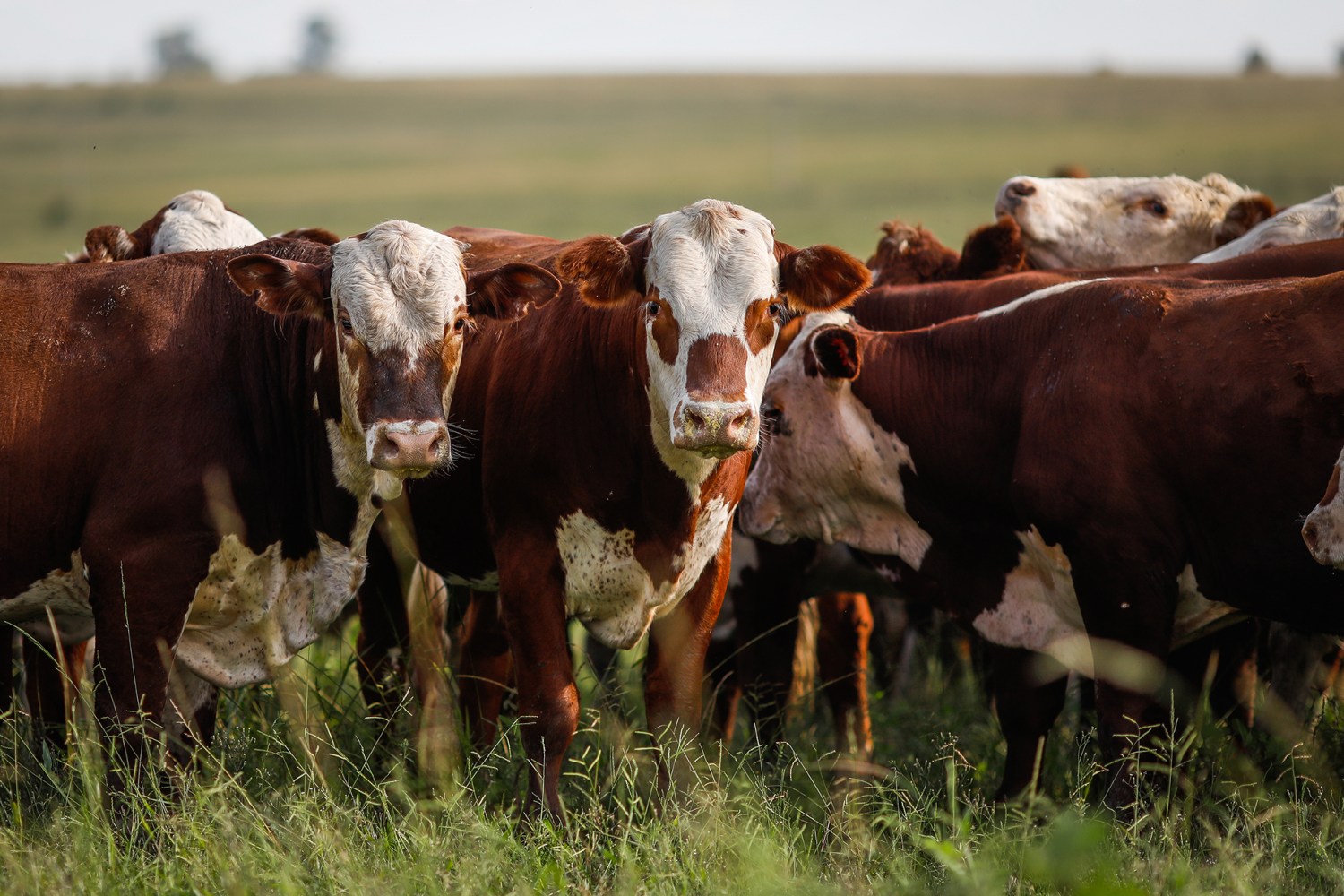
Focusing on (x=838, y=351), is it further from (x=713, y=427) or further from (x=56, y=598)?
(x=56, y=598)

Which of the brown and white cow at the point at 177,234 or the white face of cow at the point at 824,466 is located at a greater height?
the brown and white cow at the point at 177,234

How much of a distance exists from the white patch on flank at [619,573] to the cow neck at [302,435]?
0.77 meters

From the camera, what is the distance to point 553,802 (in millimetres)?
5055

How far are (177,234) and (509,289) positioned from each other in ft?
7.56

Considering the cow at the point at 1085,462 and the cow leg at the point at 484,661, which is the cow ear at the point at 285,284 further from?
the cow at the point at 1085,462

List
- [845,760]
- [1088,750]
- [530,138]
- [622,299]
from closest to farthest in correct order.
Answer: [622,299] < [845,760] < [1088,750] < [530,138]

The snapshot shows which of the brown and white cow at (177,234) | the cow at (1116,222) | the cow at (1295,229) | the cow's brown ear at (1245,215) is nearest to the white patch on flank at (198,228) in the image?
the brown and white cow at (177,234)

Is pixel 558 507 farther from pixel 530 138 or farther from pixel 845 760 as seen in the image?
pixel 530 138

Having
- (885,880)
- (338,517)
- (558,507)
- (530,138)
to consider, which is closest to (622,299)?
(558,507)

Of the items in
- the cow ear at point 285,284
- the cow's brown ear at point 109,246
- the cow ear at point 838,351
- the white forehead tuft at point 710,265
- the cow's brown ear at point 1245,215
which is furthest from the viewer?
the cow's brown ear at point 1245,215

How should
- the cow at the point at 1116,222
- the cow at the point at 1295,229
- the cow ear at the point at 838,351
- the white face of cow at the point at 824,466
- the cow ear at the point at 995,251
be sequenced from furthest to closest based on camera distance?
the cow at the point at 1116,222
the cow ear at the point at 995,251
the cow at the point at 1295,229
the white face of cow at the point at 824,466
the cow ear at the point at 838,351

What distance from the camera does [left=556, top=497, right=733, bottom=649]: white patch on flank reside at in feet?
17.3

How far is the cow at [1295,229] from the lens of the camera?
7.47m

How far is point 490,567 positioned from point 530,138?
81621 millimetres
